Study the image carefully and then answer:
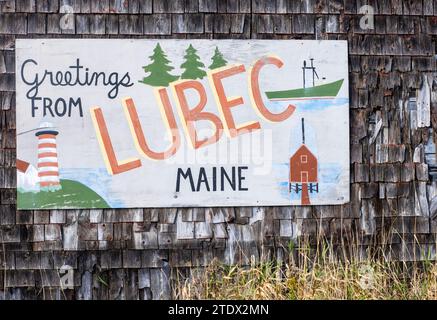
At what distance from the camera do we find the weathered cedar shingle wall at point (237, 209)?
8.49 metres

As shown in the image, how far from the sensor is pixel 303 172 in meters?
8.68

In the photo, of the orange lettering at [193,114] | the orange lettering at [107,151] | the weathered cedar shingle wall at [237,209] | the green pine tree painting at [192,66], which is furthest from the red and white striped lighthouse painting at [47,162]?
the green pine tree painting at [192,66]

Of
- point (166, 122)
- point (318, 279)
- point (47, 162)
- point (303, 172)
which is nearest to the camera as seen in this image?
point (318, 279)

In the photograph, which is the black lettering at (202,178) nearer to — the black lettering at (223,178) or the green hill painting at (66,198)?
the black lettering at (223,178)

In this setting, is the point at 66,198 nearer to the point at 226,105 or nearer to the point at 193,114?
the point at 193,114

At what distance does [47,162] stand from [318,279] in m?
2.51

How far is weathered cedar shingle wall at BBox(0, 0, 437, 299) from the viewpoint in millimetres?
8492

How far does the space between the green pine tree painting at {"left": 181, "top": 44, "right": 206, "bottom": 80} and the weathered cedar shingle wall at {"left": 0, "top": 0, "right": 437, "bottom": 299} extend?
0.17 meters

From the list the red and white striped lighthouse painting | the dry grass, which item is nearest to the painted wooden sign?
the red and white striped lighthouse painting

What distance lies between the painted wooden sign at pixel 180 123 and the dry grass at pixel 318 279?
551 millimetres

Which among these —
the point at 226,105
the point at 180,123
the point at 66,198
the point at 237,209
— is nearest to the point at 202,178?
the point at 237,209

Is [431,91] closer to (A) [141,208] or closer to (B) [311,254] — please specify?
(B) [311,254]
